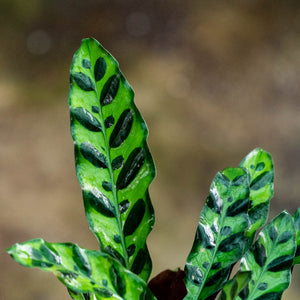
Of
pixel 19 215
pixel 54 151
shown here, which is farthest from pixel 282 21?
pixel 19 215

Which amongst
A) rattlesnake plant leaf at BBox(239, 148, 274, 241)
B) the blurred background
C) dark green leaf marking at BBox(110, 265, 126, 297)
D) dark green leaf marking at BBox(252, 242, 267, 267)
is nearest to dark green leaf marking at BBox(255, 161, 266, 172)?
rattlesnake plant leaf at BBox(239, 148, 274, 241)

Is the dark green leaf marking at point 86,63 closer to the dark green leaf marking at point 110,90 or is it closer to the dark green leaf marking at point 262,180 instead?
the dark green leaf marking at point 110,90

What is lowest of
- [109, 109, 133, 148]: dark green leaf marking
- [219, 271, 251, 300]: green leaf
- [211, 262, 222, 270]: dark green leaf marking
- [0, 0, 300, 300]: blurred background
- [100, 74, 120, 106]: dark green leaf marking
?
[219, 271, 251, 300]: green leaf

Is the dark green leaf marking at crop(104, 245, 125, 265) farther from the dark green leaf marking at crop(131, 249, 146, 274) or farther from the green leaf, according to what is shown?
the green leaf

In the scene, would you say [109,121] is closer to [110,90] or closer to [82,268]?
[110,90]

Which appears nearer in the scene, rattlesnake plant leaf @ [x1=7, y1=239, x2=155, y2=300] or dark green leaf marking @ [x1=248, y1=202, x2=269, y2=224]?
rattlesnake plant leaf @ [x1=7, y1=239, x2=155, y2=300]

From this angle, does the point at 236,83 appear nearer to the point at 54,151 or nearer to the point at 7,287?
the point at 54,151

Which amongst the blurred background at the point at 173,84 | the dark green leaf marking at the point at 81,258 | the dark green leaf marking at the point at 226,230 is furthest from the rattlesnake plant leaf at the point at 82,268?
the blurred background at the point at 173,84
